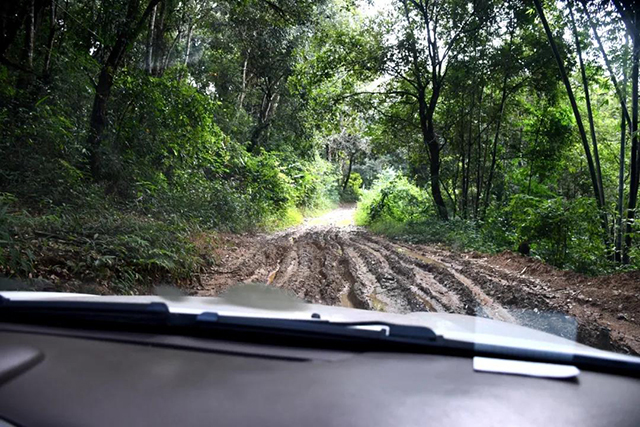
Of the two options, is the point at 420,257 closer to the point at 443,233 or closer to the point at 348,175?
the point at 443,233

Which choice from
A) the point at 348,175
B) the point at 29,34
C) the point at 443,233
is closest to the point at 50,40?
the point at 29,34

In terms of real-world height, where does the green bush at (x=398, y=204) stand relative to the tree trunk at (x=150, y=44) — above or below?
below

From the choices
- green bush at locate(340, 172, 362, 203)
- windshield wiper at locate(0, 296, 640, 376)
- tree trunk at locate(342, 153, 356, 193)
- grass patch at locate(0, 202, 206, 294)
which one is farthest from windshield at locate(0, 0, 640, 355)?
tree trunk at locate(342, 153, 356, 193)

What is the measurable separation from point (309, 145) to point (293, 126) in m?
1.40

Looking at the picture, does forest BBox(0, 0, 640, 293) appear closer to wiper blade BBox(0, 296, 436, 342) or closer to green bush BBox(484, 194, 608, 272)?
green bush BBox(484, 194, 608, 272)

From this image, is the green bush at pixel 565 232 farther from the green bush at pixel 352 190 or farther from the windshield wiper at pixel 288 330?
the green bush at pixel 352 190

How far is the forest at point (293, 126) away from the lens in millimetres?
7418

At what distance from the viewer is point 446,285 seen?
6.60m

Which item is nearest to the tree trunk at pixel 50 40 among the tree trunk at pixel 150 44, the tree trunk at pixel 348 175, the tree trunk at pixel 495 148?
the tree trunk at pixel 150 44

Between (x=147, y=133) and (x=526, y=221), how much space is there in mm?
8122

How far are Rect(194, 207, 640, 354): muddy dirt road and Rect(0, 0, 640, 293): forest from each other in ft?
2.83

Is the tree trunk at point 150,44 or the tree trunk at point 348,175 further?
the tree trunk at point 348,175

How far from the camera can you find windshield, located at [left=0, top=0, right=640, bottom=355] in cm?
593

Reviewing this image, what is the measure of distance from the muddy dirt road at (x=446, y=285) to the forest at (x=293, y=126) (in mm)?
861
